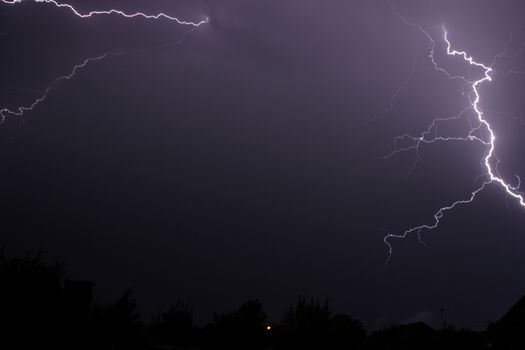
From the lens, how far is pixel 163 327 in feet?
60.9

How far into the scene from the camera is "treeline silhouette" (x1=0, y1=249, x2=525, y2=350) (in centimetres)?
884

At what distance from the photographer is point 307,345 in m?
16.4

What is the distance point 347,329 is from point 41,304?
12.4 m

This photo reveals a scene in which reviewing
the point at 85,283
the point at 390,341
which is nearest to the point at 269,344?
the point at 390,341

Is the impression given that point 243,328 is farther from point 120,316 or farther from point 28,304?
point 28,304

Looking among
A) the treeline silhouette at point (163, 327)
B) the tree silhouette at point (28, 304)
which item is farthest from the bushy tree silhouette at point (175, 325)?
the tree silhouette at point (28, 304)

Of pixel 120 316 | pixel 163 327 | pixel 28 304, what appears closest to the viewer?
pixel 28 304

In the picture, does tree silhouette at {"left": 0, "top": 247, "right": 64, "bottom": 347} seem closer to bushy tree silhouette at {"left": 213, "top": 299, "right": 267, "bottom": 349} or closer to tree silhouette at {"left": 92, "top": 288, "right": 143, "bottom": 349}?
tree silhouette at {"left": 92, "top": 288, "right": 143, "bottom": 349}

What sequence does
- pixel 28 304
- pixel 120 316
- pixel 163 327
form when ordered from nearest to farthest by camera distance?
pixel 28 304 < pixel 120 316 < pixel 163 327

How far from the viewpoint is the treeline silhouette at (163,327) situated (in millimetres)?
8836

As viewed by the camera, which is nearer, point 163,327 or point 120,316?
point 120,316

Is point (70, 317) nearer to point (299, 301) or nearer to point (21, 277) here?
point (21, 277)

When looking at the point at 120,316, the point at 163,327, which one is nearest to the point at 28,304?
the point at 120,316

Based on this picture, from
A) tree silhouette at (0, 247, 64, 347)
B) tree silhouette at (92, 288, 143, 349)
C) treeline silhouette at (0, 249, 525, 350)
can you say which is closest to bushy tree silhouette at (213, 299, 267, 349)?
treeline silhouette at (0, 249, 525, 350)
